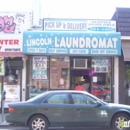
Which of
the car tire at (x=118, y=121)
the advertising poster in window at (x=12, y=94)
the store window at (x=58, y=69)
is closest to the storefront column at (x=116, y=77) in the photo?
the store window at (x=58, y=69)

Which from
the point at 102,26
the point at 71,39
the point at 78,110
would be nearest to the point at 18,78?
the point at 71,39

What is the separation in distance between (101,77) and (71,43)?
9.10ft

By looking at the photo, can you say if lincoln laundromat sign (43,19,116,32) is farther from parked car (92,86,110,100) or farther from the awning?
parked car (92,86,110,100)

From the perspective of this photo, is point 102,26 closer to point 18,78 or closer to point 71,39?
point 71,39

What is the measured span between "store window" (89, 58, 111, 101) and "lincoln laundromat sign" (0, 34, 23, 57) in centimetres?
394

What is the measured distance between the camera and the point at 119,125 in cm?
1054

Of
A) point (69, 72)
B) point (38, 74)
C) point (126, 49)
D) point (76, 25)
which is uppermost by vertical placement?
point (76, 25)

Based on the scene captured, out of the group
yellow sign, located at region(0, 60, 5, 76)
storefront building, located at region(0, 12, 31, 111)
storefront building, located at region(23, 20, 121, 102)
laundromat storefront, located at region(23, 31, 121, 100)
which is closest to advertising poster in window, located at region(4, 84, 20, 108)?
storefront building, located at region(0, 12, 31, 111)

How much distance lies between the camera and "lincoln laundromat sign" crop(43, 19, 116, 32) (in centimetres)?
1575

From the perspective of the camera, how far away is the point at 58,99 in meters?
10.6

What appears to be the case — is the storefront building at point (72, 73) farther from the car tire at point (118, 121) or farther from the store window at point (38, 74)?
the car tire at point (118, 121)

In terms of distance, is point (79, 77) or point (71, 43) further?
point (79, 77)

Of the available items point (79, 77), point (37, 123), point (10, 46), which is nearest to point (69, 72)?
point (79, 77)

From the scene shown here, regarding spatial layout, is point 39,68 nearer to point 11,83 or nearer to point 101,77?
point 11,83
